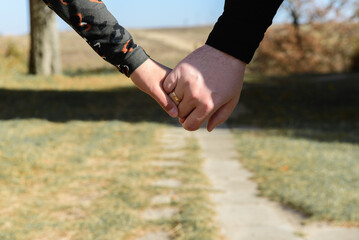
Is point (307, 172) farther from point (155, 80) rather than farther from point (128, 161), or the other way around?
point (155, 80)

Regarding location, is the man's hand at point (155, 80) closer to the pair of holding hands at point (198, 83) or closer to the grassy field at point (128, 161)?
the pair of holding hands at point (198, 83)

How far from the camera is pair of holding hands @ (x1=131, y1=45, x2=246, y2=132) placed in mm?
1370

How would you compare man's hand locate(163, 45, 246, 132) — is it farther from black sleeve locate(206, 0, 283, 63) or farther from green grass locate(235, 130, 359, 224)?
green grass locate(235, 130, 359, 224)

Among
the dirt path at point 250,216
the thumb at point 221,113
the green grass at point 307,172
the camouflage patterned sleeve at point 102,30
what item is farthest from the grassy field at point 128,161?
the camouflage patterned sleeve at point 102,30

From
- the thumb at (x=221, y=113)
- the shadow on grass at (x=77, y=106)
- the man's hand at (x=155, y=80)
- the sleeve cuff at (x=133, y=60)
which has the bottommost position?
the shadow on grass at (x=77, y=106)

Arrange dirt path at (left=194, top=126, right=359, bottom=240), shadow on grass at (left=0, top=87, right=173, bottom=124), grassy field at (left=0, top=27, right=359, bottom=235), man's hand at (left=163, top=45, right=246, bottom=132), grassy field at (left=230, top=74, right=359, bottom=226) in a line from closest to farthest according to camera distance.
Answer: man's hand at (left=163, top=45, right=246, bottom=132) → dirt path at (left=194, top=126, right=359, bottom=240) → grassy field at (left=0, top=27, right=359, bottom=235) → grassy field at (left=230, top=74, right=359, bottom=226) → shadow on grass at (left=0, top=87, right=173, bottom=124)

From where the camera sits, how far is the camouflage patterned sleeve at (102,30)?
55.5 inches

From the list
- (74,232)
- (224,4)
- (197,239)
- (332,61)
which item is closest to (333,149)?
(197,239)

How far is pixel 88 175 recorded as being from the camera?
4551mm

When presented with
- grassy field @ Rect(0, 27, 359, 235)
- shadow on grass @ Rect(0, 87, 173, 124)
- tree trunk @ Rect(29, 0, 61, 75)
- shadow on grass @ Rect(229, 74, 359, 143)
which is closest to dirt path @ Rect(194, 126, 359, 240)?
grassy field @ Rect(0, 27, 359, 235)

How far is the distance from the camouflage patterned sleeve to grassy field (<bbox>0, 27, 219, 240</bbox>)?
1873 millimetres

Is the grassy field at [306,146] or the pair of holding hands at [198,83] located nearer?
the pair of holding hands at [198,83]

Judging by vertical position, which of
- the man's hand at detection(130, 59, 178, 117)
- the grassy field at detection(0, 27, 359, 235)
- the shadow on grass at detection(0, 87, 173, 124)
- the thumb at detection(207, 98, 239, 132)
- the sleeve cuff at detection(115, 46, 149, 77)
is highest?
the sleeve cuff at detection(115, 46, 149, 77)

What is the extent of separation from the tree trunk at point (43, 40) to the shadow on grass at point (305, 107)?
5501mm
